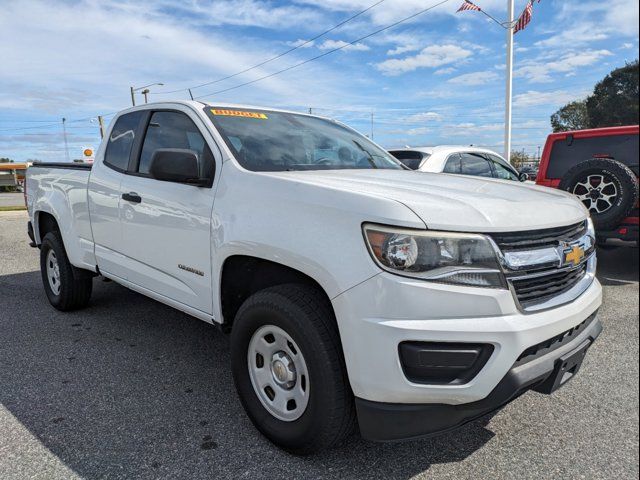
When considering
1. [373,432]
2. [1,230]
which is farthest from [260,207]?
[1,230]

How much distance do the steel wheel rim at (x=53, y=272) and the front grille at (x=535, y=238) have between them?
4.40m

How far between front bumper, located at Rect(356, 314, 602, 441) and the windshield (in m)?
1.50

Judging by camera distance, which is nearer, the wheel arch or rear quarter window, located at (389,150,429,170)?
the wheel arch

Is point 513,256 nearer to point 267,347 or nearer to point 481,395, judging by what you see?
point 481,395

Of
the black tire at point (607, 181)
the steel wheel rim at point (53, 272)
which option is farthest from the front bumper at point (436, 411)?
the steel wheel rim at point (53, 272)

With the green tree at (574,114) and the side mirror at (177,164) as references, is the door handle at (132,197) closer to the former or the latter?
the side mirror at (177,164)

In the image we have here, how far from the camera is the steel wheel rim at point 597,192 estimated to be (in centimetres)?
408

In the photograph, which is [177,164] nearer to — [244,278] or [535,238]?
[244,278]

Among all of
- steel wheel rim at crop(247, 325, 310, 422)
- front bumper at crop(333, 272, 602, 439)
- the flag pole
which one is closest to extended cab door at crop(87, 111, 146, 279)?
steel wheel rim at crop(247, 325, 310, 422)

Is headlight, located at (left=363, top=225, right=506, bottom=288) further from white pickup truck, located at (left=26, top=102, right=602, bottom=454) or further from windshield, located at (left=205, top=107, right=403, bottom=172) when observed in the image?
windshield, located at (left=205, top=107, right=403, bottom=172)

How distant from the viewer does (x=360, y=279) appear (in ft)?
6.40

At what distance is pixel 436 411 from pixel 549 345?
580 mm

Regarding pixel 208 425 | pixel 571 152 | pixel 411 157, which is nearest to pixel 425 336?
pixel 208 425

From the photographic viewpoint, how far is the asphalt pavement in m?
2.32
